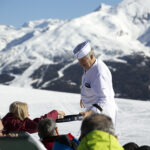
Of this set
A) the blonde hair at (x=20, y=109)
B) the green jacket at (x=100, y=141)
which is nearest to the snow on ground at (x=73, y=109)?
the blonde hair at (x=20, y=109)

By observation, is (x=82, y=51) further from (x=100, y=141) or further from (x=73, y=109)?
(x=73, y=109)

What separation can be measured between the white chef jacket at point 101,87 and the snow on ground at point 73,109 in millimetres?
4978

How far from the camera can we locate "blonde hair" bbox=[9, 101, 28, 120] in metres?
4.24

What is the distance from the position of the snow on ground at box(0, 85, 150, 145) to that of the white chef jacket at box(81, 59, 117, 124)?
4.98 meters

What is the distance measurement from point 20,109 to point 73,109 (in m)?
9.34

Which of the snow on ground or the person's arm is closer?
the person's arm

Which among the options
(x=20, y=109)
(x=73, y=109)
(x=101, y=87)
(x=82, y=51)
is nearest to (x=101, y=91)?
(x=101, y=87)

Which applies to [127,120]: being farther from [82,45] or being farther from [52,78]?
[52,78]

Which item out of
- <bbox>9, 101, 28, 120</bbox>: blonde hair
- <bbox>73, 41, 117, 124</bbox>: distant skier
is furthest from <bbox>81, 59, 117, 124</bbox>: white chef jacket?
<bbox>9, 101, 28, 120</bbox>: blonde hair

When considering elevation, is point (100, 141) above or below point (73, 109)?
below

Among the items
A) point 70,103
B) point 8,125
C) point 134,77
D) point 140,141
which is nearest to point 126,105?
point 70,103

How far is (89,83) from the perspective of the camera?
12.0 feet

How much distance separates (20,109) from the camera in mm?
4258

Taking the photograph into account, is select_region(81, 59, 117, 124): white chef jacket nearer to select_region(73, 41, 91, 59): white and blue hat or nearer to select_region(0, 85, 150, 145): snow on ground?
select_region(73, 41, 91, 59): white and blue hat
